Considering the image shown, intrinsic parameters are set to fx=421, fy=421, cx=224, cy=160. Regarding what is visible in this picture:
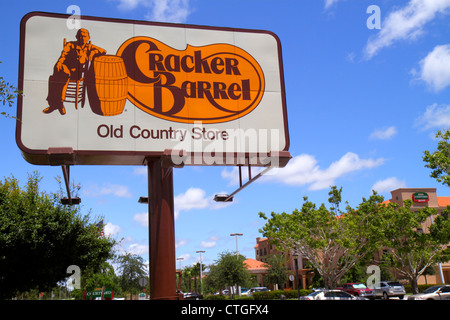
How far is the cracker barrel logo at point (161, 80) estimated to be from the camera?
44.3 feet

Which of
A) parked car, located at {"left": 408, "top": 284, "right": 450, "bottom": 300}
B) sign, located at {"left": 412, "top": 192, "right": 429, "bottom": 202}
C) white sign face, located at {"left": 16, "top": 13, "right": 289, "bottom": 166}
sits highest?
sign, located at {"left": 412, "top": 192, "right": 429, "bottom": 202}

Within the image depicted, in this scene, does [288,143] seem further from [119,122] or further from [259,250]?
[259,250]

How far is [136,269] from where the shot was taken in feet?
193

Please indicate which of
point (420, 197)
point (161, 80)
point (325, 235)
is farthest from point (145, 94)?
point (420, 197)

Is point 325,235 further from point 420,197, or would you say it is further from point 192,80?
point 420,197

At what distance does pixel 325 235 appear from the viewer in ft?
128

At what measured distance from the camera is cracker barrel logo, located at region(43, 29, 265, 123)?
1352 centimetres

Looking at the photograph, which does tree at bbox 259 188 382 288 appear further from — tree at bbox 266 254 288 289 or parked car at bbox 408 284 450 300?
tree at bbox 266 254 288 289

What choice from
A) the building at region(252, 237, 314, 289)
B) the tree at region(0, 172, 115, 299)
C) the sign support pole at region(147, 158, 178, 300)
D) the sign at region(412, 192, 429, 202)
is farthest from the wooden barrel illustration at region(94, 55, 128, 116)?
the sign at region(412, 192, 429, 202)

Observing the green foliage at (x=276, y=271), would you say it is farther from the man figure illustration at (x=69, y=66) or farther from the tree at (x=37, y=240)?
the man figure illustration at (x=69, y=66)

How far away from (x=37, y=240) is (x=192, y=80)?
45.5 ft

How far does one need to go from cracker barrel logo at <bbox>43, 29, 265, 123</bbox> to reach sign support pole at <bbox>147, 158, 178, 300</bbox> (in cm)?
196
